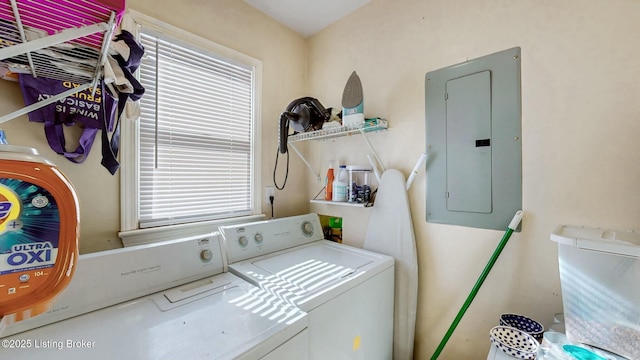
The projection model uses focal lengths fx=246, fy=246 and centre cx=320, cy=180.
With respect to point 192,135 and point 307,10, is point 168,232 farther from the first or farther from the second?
point 307,10

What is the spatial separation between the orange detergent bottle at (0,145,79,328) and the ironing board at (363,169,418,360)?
1.55 m

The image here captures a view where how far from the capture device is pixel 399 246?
165 centimetres

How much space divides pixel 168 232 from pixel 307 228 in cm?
93

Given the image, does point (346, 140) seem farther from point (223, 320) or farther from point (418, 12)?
point (223, 320)

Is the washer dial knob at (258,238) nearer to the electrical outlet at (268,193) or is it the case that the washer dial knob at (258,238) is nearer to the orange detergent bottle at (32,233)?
the electrical outlet at (268,193)

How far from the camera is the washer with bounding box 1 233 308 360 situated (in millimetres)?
775

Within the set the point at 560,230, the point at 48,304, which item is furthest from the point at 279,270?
the point at 560,230

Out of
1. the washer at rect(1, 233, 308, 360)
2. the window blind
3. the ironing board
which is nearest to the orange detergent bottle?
the washer at rect(1, 233, 308, 360)

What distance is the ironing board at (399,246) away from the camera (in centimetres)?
158

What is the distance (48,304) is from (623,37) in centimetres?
214

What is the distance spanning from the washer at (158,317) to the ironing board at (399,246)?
89 cm

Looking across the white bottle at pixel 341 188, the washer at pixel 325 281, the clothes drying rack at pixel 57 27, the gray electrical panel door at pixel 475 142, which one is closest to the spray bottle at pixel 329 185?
the white bottle at pixel 341 188

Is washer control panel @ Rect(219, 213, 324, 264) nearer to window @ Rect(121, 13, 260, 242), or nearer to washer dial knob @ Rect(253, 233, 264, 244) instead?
washer dial knob @ Rect(253, 233, 264, 244)

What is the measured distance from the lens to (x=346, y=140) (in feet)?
6.68
